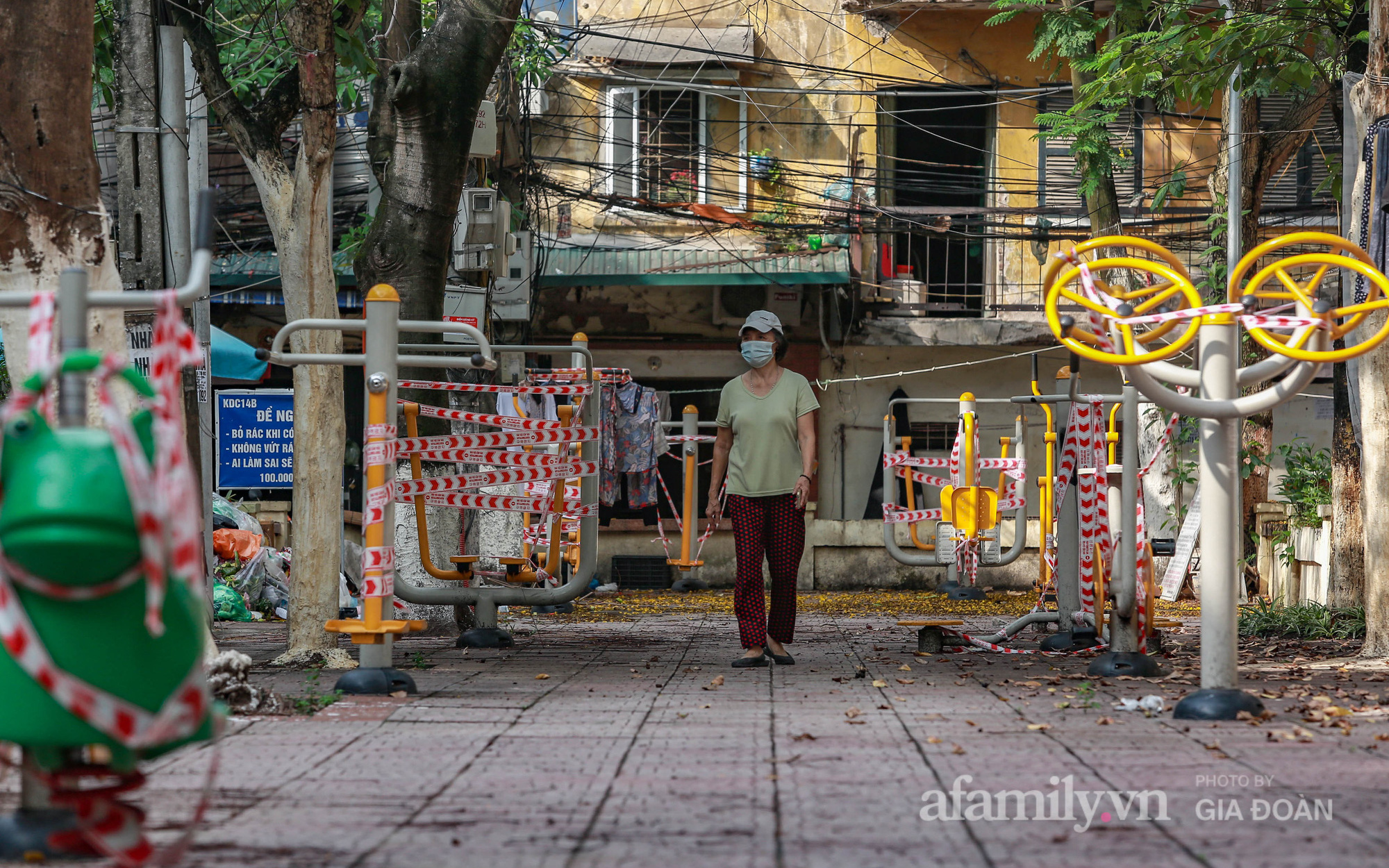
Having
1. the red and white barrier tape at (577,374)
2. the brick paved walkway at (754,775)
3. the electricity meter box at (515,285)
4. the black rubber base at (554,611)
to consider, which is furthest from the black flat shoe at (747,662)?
the electricity meter box at (515,285)

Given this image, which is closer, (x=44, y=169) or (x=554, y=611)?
(x=44, y=169)

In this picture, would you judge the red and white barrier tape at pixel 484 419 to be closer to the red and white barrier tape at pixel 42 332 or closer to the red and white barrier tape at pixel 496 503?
the red and white barrier tape at pixel 496 503

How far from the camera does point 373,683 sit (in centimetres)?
592

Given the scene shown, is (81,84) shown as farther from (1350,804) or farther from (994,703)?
(1350,804)

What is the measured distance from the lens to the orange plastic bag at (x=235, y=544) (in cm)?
1214

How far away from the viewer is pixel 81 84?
18.6ft

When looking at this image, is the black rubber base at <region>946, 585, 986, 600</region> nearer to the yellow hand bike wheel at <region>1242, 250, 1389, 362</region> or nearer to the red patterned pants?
the red patterned pants

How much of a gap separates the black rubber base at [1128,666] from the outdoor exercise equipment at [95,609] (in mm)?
4727

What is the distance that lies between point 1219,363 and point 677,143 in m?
14.4

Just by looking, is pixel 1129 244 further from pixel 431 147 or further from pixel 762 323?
pixel 431 147

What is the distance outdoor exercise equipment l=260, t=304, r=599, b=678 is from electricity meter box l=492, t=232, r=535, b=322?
5.12 metres

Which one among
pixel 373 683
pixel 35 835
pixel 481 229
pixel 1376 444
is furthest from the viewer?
pixel 481 229

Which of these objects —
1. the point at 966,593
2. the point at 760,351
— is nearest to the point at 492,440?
the point at 760,351

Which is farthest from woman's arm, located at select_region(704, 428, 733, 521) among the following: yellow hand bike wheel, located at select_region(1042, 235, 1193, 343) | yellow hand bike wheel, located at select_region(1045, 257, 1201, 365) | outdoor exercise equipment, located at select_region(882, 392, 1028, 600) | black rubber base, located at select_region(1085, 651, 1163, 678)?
outdoor exercise equipment, located at select_region(882, 392, 1028, 600)
